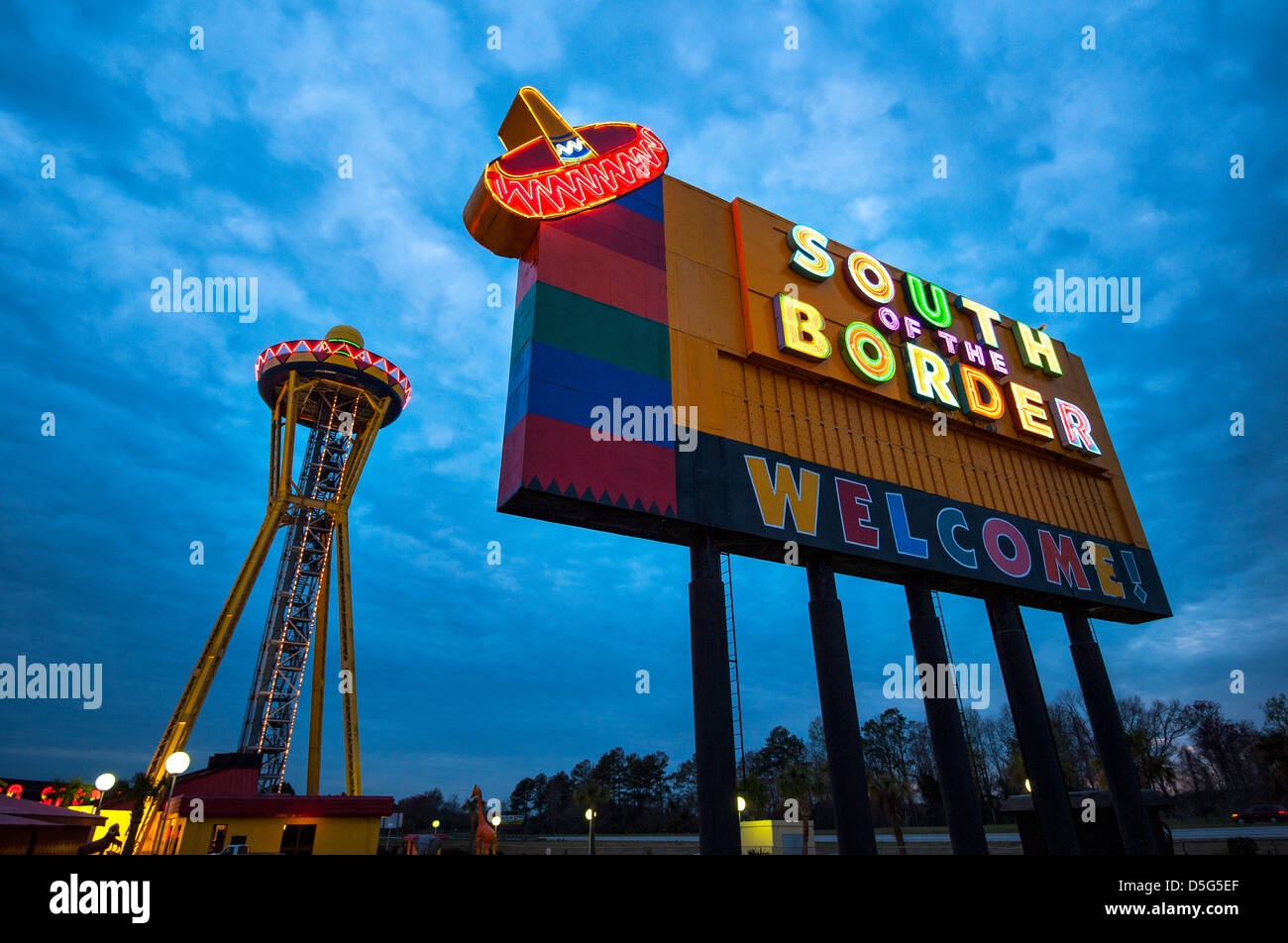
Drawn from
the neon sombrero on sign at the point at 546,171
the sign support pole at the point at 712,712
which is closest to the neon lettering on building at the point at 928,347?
Result: the neon sombrero on sign at the point at 546,171

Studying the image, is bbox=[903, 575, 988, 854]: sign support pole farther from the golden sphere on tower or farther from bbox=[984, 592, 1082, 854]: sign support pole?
the golden sphere on tower

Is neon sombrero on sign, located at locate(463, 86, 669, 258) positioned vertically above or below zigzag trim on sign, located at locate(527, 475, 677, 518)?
above

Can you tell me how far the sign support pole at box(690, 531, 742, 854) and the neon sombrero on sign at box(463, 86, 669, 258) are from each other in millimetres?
9644

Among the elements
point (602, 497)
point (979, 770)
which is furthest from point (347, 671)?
point (979, 770)

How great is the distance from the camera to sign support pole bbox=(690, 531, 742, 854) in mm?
13961

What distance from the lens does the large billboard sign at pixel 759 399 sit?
53.6 feet

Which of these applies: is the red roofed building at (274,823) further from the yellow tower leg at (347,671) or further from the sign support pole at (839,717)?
the sign support pole at (839,717)

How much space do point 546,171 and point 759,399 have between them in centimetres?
868

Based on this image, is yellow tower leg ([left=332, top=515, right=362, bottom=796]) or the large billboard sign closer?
the large billboard sign

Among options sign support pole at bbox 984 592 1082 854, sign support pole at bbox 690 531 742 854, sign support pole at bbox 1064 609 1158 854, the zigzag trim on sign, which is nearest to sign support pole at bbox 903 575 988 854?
sign support pole at bbox 984 592 1082 854

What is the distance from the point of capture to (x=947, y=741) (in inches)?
720

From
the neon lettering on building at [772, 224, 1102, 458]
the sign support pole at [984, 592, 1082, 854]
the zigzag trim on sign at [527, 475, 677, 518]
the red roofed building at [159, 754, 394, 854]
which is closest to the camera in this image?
the zigzag trim on sign at [527, 475, 677, 518]

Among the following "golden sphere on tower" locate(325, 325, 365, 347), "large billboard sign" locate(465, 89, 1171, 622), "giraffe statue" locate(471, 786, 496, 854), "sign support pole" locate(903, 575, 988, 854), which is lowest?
"giraffe statue" locate(471, 786, 496, 854)
